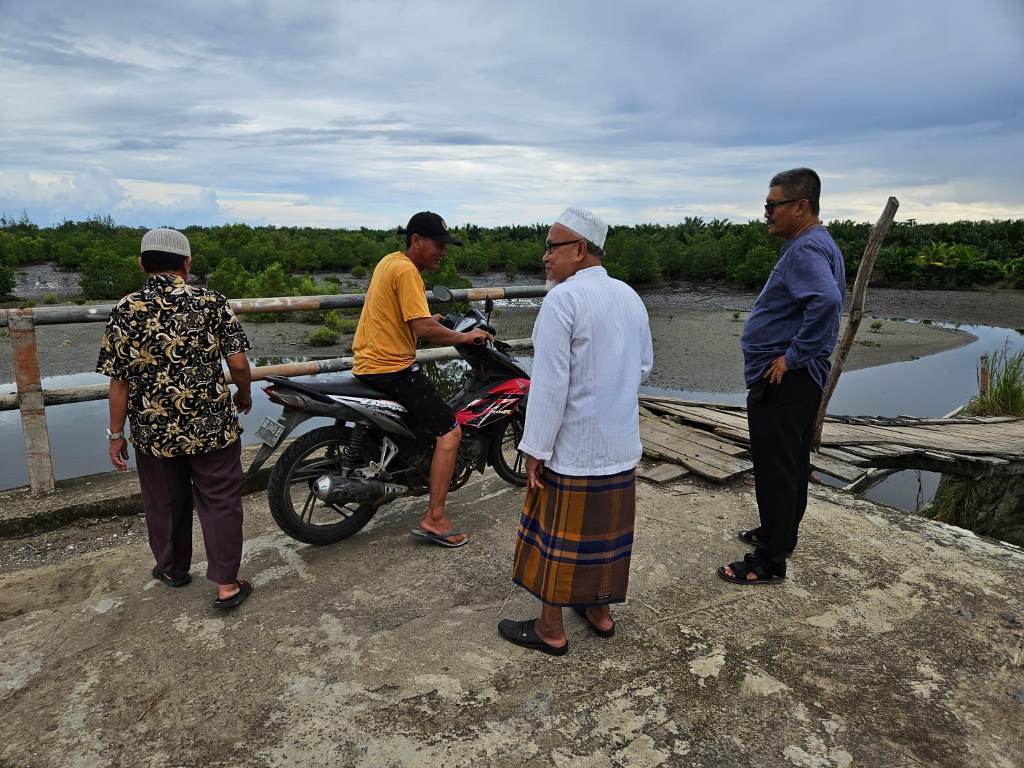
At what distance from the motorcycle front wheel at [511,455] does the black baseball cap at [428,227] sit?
124 centimetres

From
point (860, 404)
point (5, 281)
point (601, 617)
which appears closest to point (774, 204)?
point (601, 617)

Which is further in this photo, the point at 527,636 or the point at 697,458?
the point at 697,458

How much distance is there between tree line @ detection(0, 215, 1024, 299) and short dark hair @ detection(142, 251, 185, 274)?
1591 cm

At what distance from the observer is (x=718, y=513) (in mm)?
3955

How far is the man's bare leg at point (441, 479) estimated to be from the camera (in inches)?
135

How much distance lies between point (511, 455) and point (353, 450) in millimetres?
1526

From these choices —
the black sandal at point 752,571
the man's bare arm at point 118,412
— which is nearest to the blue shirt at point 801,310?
the black sandal at point 752,571

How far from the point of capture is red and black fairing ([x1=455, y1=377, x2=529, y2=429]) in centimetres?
372

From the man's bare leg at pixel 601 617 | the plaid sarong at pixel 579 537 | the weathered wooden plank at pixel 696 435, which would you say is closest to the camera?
the plaid sarong at pixel 579 537

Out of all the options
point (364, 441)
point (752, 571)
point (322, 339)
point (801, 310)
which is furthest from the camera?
point (322, 339)

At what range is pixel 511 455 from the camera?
4.61 metres

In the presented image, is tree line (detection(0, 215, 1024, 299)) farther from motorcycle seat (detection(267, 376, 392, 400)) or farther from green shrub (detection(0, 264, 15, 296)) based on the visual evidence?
motorcycle seat (detection(267, 376, 392, 400))

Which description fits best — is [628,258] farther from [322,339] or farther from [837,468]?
[837,468]

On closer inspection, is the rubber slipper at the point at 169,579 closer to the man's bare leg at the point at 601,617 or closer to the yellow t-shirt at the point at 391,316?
the yellow t-shirt at the point at 391,316
